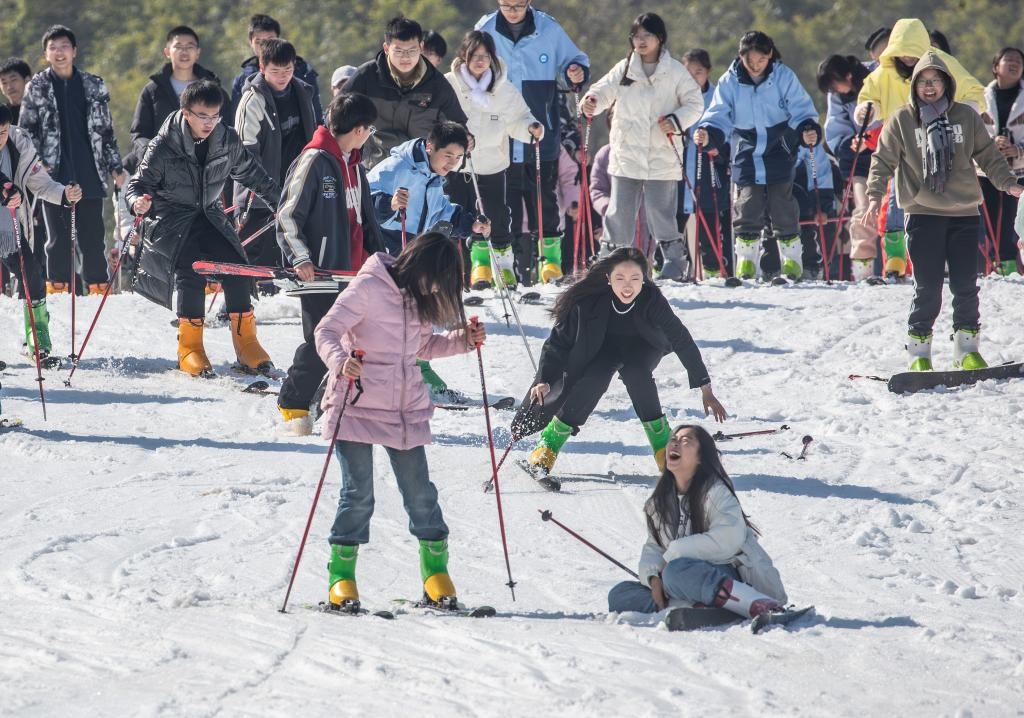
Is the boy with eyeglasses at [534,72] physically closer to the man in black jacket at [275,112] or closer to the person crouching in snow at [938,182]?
the man in black jacket at [275,112]

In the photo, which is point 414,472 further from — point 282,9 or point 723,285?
point 282,9

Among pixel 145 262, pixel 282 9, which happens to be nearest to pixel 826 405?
pixel 145 262

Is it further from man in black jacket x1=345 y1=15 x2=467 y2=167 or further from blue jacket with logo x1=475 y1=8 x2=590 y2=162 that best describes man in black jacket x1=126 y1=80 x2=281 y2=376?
blue jacket with logo x1=475 y1=8 x2=590 y2=162

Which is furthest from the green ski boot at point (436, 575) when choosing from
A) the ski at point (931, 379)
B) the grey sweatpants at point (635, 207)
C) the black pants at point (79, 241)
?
the grey sweatpants at point (635, 207)

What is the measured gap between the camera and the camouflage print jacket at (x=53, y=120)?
1138 cm

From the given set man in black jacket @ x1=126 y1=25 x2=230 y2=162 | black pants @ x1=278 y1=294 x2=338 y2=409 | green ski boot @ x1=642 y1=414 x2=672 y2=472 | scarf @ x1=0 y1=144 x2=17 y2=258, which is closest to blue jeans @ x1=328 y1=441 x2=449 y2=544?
green ski boot @ x1=642 y1=414 x2=672 y2=472

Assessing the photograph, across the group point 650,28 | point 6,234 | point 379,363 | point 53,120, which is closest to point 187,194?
point 6,234

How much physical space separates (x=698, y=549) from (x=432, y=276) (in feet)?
4.52

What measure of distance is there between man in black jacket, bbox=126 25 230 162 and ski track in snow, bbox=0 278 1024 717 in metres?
1.57

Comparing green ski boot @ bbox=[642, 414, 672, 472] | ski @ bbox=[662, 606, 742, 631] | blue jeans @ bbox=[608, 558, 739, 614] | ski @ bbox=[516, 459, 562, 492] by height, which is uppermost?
green ski boot @ bbox=[642, 414, 672, 472]

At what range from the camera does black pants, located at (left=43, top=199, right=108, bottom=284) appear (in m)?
11.2

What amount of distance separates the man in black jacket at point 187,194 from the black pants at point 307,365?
4.65 feet

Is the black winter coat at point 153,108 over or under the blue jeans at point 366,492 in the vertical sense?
over

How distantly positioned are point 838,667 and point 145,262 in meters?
6.01
